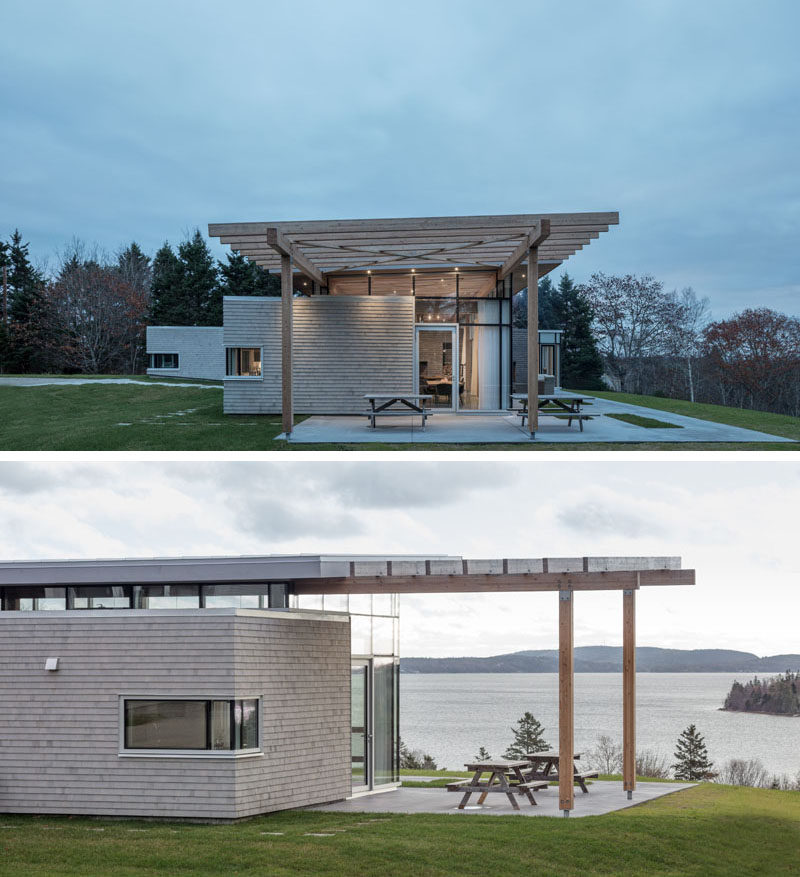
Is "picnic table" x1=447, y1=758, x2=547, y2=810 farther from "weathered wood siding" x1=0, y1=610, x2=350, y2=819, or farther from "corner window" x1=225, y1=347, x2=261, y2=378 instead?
"corner window" x1=225, y1=347, x2=261, y2=378

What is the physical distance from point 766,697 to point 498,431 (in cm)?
4136

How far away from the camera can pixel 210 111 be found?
196 ft

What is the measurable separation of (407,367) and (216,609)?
1195 centimetres

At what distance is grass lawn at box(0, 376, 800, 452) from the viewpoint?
15.5m

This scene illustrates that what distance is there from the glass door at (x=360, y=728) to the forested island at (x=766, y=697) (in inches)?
1676

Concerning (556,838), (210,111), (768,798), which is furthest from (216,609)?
(210,111)

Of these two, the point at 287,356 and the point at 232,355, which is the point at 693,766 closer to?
the point at 232,355

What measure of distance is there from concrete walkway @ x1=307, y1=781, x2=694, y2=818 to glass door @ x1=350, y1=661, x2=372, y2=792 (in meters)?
0.23

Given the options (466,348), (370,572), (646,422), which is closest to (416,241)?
(466,348)

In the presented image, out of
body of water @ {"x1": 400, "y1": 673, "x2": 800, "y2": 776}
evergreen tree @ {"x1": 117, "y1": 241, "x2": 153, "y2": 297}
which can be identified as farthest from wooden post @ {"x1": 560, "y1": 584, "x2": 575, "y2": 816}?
evergreen tree @ {"x1": 117, "y1": 241, "x2": 153, "y2": 297}

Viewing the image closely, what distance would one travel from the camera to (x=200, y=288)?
47.6 m

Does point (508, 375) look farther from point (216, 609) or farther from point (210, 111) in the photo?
point (210, 111)

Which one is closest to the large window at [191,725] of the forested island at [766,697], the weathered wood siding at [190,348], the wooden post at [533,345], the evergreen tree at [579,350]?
the wooden post at [533,345]

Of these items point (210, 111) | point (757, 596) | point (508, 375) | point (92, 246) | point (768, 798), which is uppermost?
point (210, 111)
